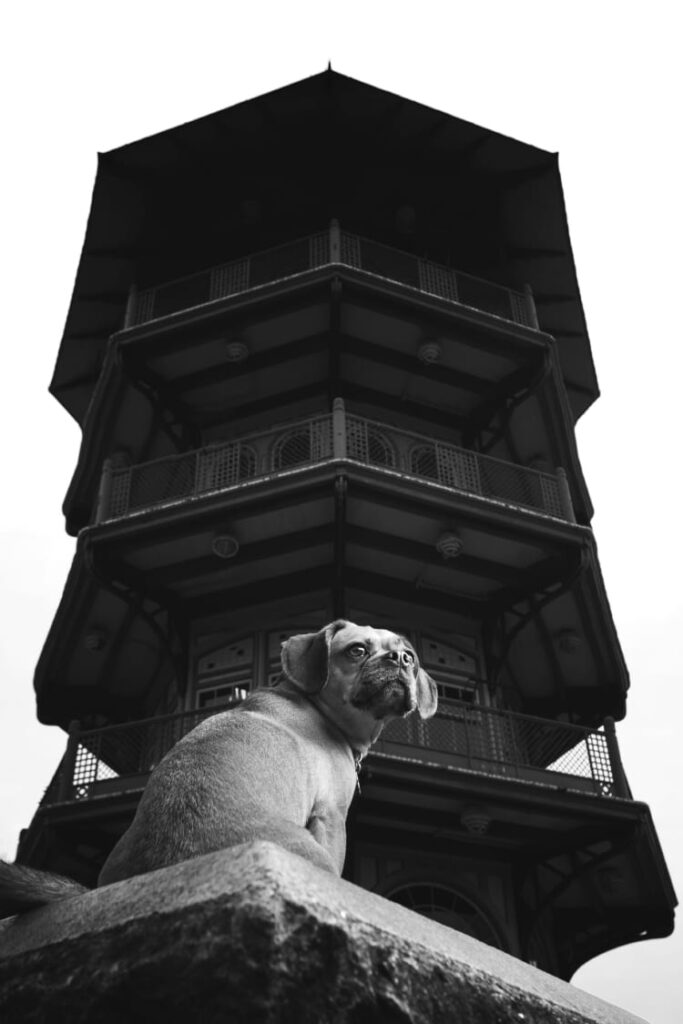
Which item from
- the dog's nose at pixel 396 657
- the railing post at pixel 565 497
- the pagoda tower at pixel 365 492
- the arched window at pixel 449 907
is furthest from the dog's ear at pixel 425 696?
the railing post at pixel 565 497

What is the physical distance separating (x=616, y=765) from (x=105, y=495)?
329 inches

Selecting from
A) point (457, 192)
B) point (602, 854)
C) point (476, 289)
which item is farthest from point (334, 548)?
point (457, 192)

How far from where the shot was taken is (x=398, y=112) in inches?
790

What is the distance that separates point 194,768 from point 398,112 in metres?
18.7

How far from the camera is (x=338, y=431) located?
1584 centimetres

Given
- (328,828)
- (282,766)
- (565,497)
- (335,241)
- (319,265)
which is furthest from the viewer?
(319,265)

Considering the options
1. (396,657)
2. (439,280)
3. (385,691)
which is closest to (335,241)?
(439,280)

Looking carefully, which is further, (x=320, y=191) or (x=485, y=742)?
(x=320, y=191)

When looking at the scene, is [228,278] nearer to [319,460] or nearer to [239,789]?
[319,460]

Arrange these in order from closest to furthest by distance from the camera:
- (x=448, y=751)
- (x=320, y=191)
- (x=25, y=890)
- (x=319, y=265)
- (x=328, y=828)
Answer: (x=25, y=890)
(x=328, y=828)
(x=448, y=751)
(x=319, y=265)
(x=320, y=191)

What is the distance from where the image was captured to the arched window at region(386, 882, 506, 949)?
14.7m

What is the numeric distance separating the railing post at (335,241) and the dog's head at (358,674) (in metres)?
14.7

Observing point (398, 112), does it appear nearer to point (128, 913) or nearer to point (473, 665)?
point (473, 665)

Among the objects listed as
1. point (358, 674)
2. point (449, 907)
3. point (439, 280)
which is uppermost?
point (439, 280)
